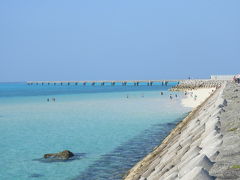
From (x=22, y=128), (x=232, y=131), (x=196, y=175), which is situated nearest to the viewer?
(x=196, y=175)

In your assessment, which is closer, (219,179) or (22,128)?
(219,179)

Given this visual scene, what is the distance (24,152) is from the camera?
1526cm

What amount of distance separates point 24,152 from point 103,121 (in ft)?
34.0

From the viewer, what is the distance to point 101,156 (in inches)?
530

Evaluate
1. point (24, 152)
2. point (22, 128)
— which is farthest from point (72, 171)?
point (22, 128)

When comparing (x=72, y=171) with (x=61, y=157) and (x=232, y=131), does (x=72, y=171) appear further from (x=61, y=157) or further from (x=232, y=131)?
(x=232, y=131)

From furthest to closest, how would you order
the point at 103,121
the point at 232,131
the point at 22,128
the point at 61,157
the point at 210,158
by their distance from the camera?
the point at 103,121 < the point at 22,128 < the point at 61,157 < the point at 232,131 < the point at 210,158

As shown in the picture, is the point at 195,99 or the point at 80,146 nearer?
the point at 80,146

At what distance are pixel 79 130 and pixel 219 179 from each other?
1684cm

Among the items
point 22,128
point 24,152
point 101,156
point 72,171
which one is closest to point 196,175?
point 72,171

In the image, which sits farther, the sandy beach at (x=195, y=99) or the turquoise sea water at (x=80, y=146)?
the sandy beach at (x=195, y=99)

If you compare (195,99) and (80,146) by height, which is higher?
(195,99)

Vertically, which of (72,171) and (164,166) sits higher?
(164,166)

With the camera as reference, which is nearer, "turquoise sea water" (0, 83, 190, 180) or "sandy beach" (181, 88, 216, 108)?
"turquoise sea water" (0, 83, 190, 180)
